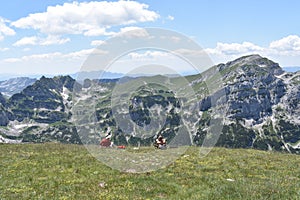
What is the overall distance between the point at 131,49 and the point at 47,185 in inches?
436

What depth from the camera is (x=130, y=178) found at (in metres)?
23.0

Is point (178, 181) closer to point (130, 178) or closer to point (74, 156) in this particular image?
point (130, 178)

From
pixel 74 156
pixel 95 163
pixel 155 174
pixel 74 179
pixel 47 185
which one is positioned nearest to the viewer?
pixel 47 185

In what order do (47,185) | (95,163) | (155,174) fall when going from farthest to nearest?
(95,163) < (155,174) < (47,185)

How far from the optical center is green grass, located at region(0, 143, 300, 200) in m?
19.0

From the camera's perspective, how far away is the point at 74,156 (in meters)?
32.6

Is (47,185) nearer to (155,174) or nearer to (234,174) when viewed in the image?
(155,174)

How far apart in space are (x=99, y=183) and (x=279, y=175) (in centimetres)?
1376

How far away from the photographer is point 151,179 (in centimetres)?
2278

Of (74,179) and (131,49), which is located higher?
(131,49)

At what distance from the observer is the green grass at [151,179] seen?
18977 mm

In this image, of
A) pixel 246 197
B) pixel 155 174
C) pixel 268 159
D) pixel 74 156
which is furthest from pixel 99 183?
pixel 268 159

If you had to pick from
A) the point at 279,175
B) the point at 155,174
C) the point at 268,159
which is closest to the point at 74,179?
the point at 155,174

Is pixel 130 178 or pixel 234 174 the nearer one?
pixel 130 178
